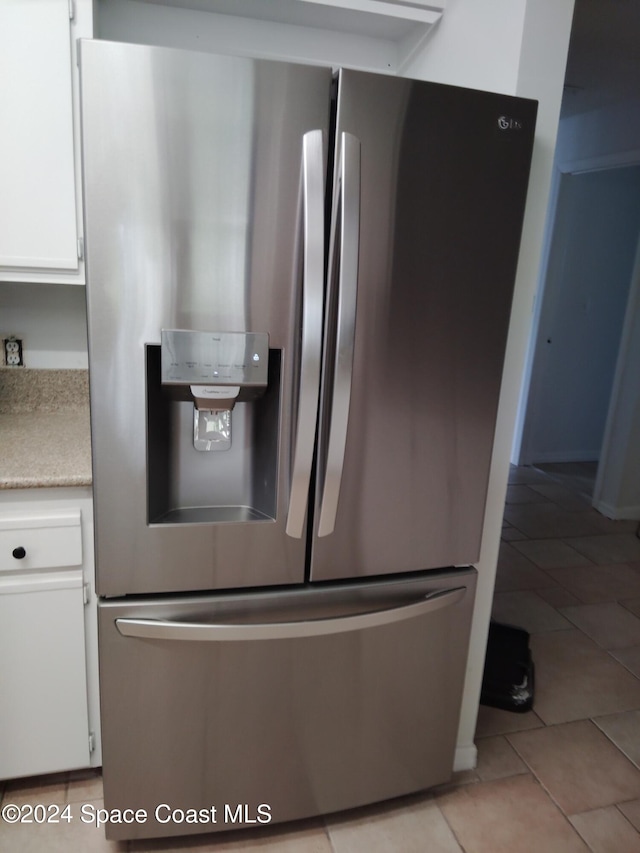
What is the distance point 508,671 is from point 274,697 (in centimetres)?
115

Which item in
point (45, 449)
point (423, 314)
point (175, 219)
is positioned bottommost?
point (45, 449)

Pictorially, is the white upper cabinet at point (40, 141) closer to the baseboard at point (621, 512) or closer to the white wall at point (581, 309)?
the baseboard at point (621, 512)

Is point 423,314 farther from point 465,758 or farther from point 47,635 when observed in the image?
point 465,758

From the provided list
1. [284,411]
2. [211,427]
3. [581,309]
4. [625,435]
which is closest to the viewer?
[284,411]

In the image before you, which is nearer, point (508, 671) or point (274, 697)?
point (274, 697)

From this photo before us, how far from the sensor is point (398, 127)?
1.21 m

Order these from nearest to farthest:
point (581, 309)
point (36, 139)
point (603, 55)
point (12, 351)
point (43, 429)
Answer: point (36, 139) < point (43, 429) < point (12, 351) < point (603, 55) < point (581, 309)

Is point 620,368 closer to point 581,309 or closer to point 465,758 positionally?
point 581,309

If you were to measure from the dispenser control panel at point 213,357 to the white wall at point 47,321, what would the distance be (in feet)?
3.03

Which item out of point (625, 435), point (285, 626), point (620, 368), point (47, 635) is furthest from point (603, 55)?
point (47, 635)

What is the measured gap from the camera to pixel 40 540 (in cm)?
147

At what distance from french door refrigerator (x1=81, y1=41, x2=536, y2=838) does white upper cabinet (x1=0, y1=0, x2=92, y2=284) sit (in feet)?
1.59

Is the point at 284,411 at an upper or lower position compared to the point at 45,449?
upper

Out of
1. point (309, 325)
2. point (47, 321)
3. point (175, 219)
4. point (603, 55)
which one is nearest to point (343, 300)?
point (309, 325)
